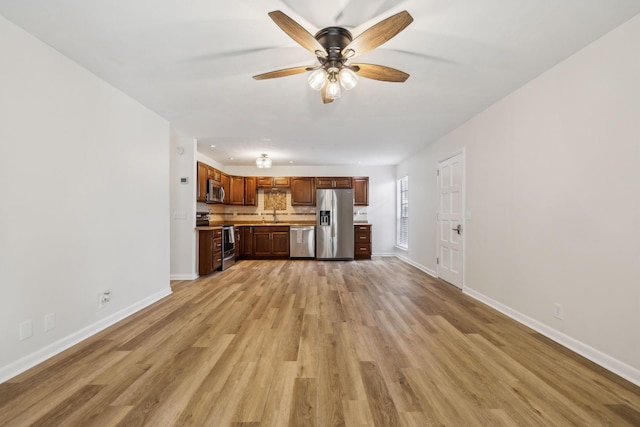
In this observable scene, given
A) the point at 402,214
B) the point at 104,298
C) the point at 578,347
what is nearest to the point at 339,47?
the point at 578,347

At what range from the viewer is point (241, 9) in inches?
68.8

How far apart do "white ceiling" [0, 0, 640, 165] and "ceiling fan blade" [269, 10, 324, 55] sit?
0.59ft

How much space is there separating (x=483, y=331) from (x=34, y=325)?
12.1ft

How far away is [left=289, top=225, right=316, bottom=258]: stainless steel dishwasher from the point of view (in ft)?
22.0

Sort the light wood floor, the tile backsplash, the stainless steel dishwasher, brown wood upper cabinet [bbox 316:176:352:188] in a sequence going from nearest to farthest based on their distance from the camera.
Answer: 1. the light wood floor
2. the stainless steel dishwasher
3. brown wood upper cabinet [bbox 316:176:352:188]
4. the tile backsplash

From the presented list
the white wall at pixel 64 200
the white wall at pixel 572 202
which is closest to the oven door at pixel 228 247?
the white wall at pixel 64 200

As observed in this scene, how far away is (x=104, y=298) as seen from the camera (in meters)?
2.65

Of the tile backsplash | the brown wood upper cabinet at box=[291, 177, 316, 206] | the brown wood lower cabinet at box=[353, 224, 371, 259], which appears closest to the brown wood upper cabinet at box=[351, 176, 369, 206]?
the brown wood lower cabinet at box=[353, 224, 371, 259]

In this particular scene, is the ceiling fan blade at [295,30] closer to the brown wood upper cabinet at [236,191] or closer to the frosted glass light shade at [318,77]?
the frosted glass light shade at [318,77]

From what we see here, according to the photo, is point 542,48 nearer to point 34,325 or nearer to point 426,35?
point 426,35

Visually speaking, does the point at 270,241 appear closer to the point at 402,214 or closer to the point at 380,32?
the point at 402,214

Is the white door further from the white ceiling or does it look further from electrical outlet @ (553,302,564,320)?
electrical outlet @ (553,302,564,320)

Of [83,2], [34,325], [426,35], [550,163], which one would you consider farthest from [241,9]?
[550,163]

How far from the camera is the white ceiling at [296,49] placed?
1741mm
